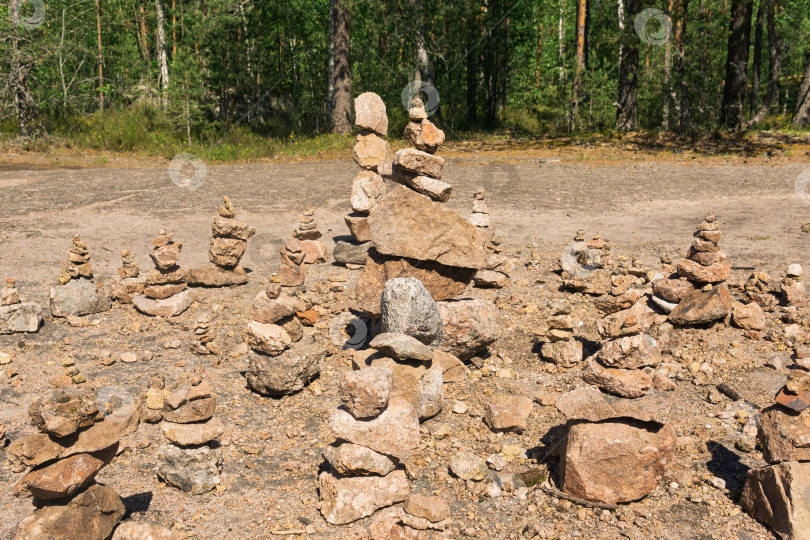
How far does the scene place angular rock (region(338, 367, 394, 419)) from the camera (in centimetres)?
509

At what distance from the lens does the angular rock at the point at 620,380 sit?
5262 mm

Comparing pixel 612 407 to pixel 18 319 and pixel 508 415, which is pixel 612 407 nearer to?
pixel 508 415

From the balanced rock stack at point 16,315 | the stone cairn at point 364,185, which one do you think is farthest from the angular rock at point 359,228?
the balanced rock stack at point 16,315

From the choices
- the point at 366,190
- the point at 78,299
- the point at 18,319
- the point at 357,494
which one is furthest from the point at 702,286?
the point at 18,319

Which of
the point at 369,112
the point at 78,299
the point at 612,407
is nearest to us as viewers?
the point at 612,407

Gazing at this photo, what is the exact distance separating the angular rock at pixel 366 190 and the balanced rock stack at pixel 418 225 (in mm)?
3069

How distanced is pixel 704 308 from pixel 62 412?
691 centimetres

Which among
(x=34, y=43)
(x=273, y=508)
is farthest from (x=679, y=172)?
(x=34, y=43)

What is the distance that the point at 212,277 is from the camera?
9.91m

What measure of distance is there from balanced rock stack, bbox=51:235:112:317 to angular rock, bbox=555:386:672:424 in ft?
21.1

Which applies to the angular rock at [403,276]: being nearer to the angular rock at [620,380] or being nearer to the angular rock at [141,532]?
the angular rock at [620,380]

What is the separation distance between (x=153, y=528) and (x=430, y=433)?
2.52m

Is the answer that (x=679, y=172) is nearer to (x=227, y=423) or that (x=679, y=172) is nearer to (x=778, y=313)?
(x=778, y=313)

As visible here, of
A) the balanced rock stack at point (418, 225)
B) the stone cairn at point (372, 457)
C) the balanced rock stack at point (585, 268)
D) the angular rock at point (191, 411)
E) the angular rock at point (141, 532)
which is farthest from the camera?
the balanced rock stack at point (585, 268)
